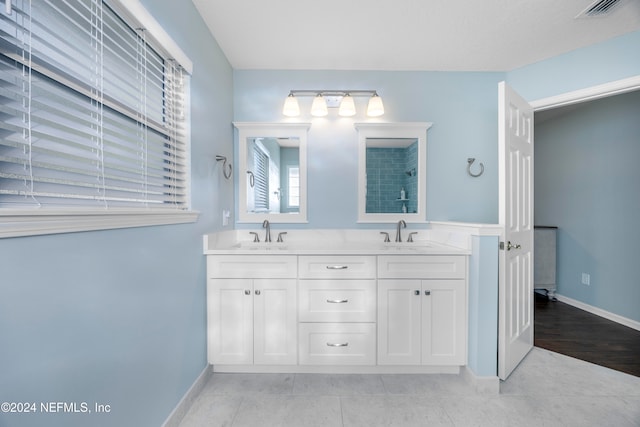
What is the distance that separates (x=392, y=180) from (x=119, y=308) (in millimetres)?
2099

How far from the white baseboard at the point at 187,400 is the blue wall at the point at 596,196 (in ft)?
12.9

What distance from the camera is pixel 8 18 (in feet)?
2.33

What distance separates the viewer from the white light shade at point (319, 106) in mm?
2293

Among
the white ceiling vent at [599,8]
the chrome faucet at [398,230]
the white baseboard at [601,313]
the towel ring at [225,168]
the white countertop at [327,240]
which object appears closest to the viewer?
the white ceiling vent at [599,8]

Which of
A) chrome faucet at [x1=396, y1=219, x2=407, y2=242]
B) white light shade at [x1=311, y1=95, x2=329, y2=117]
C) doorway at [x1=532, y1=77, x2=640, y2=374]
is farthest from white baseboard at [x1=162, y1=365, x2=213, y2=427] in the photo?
doorway at [x1=532, y1=77, x2=640, y2=374]

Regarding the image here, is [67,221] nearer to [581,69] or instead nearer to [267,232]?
[267,232]

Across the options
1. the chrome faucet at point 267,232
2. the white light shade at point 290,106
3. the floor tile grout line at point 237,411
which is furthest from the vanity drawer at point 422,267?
the white light shade at point 290,106

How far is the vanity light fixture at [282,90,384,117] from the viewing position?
7.53ft

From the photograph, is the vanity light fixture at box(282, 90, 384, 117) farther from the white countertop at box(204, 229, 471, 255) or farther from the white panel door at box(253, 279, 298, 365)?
the white panel door at box(253, 279, 298, 365)

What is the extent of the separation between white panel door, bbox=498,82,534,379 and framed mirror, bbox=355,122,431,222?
672 mm

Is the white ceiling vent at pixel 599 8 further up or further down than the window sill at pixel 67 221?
further up

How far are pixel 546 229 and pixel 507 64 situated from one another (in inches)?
88.7

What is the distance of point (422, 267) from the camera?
1878mm

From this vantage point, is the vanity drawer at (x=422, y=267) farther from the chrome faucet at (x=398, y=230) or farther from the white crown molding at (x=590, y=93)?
the white crown molding at (x=590, y=93)
